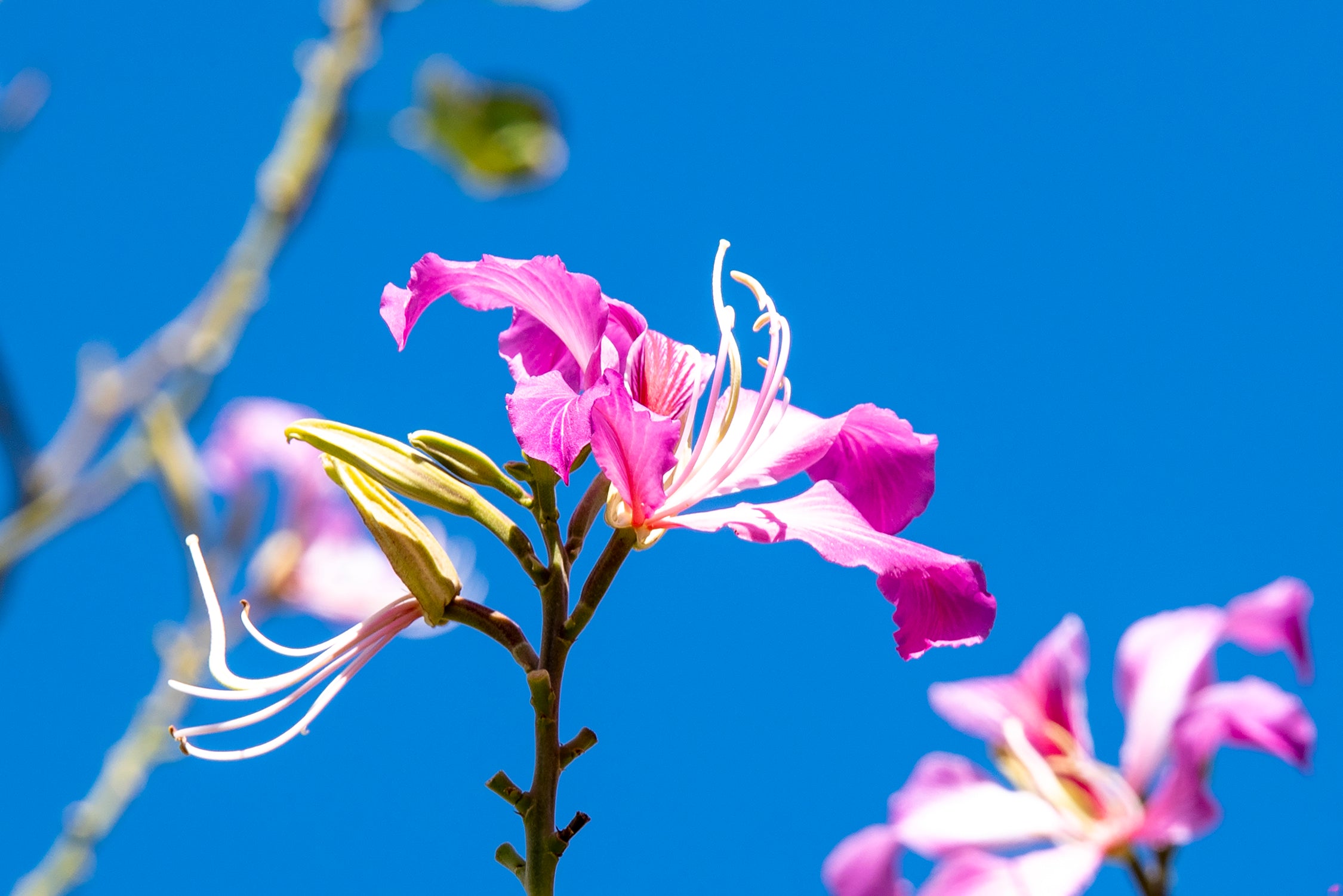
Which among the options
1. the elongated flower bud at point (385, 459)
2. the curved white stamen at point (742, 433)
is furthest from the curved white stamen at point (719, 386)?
the elongated flower bud at point (385, 459)

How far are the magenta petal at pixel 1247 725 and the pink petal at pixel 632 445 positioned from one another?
372 millimetres

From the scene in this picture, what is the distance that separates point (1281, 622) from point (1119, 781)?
11cm

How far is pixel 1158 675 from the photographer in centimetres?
45

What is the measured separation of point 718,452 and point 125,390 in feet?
2.82

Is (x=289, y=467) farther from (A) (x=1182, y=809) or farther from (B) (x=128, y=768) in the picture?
(A) (x=1182, y=809)

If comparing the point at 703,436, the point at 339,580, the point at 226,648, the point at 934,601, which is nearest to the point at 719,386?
the point at 703,436

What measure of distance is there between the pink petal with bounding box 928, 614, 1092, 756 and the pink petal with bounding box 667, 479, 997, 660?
0.58 feet

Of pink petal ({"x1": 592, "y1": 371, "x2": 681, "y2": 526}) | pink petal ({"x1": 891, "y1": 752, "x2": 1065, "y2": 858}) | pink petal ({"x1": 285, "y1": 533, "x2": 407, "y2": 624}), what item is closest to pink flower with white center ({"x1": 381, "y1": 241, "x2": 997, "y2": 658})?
pink petal ({"x1": 592, "y1": 371, "x2": 681, "y2": 526})

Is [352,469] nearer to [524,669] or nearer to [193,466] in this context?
[524,669]

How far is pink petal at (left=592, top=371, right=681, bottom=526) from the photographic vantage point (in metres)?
0.72

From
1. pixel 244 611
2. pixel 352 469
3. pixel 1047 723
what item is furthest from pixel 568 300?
pixel 1047 723

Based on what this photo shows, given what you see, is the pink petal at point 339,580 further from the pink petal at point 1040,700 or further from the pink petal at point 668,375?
the pink petal at point 1040,700

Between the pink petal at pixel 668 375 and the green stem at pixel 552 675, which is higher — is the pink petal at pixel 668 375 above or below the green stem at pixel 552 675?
above

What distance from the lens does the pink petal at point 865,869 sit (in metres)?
0.44
